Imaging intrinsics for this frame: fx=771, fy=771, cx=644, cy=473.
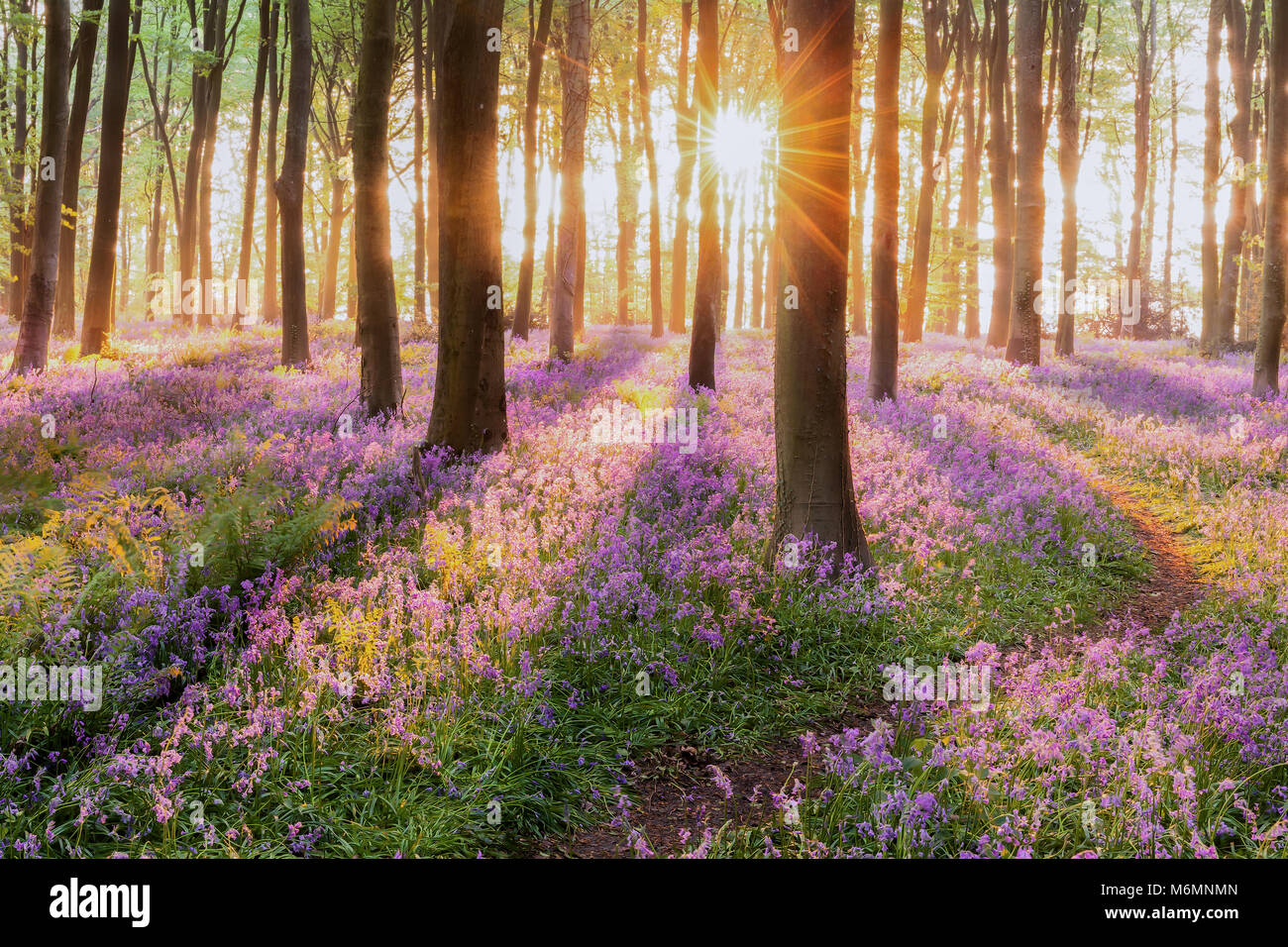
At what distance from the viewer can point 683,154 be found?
827 inches

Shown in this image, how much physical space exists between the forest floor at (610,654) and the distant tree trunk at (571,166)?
298 inches

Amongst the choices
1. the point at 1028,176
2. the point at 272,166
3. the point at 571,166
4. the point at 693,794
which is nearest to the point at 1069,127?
the point at 1028,176

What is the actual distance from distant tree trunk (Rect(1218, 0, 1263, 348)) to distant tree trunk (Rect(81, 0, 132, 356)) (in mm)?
27831

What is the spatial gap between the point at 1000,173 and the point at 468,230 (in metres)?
20.9

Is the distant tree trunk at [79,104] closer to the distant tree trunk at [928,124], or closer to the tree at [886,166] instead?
the tree at [886,166]

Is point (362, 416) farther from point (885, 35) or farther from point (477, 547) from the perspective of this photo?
point (885, 35)

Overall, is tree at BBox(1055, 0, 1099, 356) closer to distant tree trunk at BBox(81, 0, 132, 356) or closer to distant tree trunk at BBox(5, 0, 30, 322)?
distant tree trunk at BBox(81, 0, 132, 356)

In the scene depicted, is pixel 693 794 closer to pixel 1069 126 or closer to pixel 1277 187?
pixel 1277 187

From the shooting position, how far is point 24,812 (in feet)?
10.0

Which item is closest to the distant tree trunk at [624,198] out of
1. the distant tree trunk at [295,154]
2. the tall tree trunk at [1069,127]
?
the tall tree trunk at [1069,127]

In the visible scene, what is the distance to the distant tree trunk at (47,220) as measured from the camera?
1284cm

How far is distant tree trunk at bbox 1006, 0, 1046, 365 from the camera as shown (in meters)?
18.4

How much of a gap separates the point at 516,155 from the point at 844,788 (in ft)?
131
